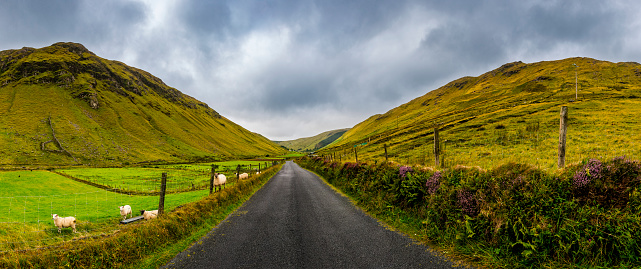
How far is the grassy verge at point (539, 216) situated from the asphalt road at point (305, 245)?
1.21 m

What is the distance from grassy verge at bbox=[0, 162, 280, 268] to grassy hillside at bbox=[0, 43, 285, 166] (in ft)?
424

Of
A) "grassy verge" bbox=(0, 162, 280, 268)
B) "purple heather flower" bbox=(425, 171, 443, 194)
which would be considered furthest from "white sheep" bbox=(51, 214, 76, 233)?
"purple heather flower" bbox=(425, 171, 443, 194)

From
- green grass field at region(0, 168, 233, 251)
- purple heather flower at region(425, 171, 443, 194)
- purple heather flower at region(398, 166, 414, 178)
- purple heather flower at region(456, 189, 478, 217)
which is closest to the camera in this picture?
purple heather flower at region(456, 189, 478, 217)

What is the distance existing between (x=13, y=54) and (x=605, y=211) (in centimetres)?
33134

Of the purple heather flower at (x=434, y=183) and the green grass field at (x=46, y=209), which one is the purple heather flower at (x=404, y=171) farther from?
the green grass field at (x=46, y=209)

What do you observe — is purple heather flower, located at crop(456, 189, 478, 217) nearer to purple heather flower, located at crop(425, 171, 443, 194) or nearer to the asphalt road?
purple heather flower, located at crop(425, 171, 443, 194)

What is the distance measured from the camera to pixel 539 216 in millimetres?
5582

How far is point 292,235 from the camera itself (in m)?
8.59

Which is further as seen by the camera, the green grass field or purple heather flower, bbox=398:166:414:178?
the green grass field

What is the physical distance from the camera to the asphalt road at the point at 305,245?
20.8 feet

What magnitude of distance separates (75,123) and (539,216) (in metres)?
192

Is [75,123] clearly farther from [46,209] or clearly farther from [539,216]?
[539,216]

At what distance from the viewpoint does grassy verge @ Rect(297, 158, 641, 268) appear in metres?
4.79

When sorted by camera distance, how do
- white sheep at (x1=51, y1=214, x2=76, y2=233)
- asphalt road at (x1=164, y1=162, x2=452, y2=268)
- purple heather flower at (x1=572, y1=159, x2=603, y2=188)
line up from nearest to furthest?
purple heather flower at (x1=572, y1=159, x2=603, y2=188) < asphalt road at (x1=164, y1=162, x2=452, y2=268) < white sheep at (x1=51, y1=214, x2=76, y2=233)
